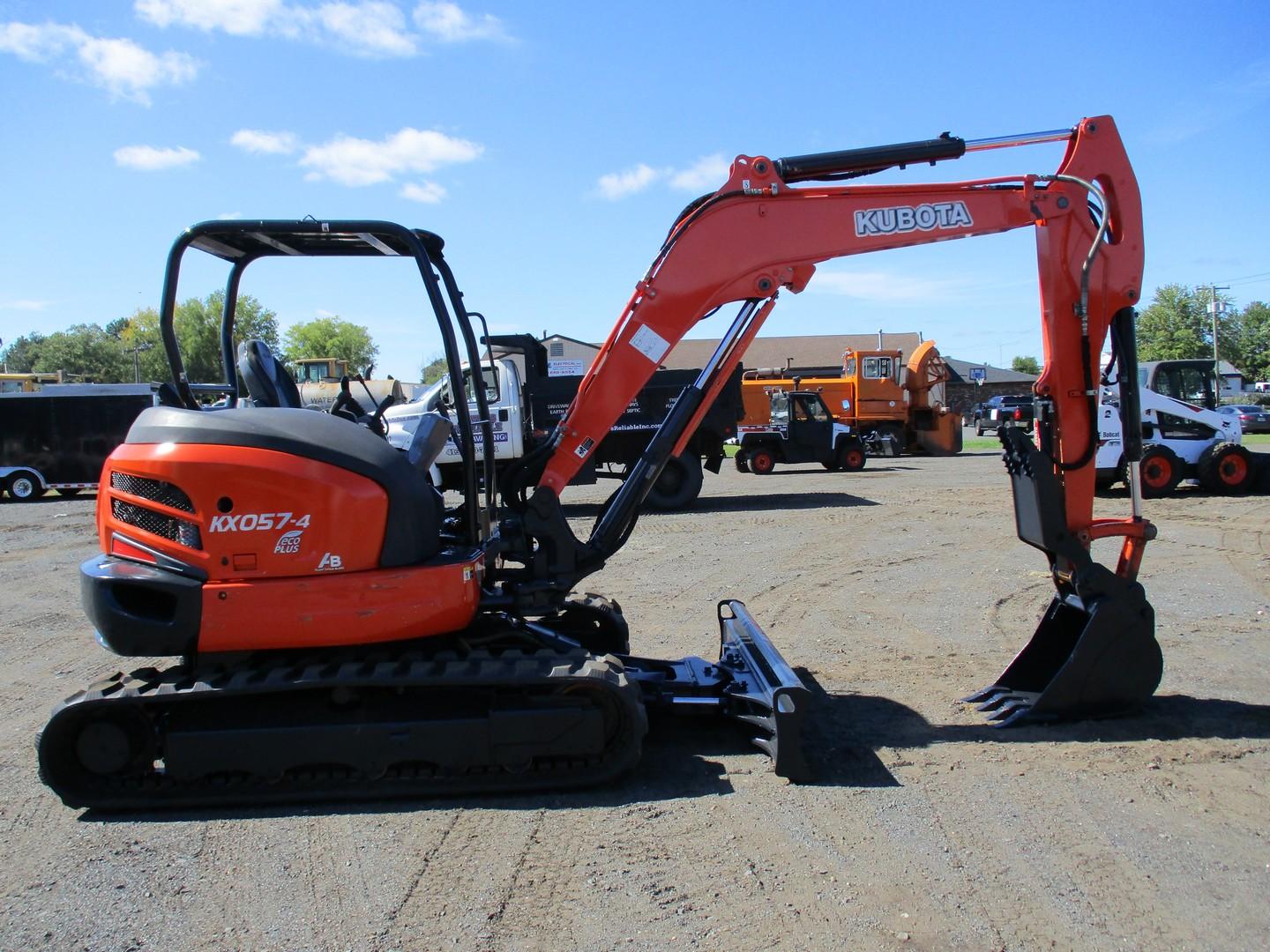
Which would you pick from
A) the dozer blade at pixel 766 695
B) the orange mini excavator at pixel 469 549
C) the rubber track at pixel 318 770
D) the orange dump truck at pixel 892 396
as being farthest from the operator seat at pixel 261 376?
the orange dump truck at pixel 892 396

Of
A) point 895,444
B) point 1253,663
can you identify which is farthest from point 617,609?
point 895,444

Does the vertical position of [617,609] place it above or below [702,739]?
above

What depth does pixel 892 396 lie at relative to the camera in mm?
30938

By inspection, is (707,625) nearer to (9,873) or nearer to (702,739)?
(702,739)

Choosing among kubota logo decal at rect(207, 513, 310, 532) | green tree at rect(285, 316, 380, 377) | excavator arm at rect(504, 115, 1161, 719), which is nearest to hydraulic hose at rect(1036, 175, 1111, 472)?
excavator arm at rect(504, 115, 1161, 719)

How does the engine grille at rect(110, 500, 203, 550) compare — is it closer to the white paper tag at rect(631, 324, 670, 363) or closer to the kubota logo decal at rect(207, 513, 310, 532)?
the kubota logo decal at rect(207, 513, 310, 532)

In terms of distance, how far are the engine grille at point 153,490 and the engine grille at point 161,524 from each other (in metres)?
0.02

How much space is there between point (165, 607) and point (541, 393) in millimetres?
11756

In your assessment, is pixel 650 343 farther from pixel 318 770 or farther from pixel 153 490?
pixel 318 770

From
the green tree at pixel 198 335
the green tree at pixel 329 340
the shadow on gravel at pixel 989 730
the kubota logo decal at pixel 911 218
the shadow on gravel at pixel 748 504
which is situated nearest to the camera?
the shadow on gravel at pixel 989 730

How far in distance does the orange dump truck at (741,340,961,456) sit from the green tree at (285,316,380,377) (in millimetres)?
47639

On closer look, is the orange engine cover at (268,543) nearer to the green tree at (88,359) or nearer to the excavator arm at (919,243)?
the excavator arm at (919,243)

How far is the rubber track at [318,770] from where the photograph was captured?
172 inches

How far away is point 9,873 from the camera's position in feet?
12.5
